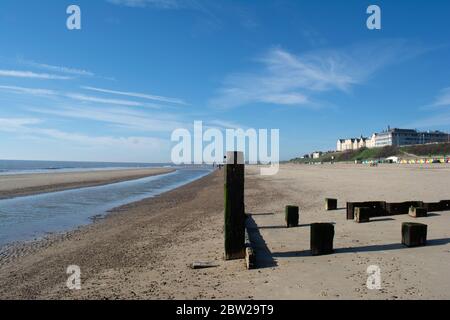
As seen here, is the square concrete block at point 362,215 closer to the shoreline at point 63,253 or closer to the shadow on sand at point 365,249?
the shadow on sand at point 365,249

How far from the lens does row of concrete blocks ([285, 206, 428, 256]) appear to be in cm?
845

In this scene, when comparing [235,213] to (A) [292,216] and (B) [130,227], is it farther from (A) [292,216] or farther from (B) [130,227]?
(B) [130,227]

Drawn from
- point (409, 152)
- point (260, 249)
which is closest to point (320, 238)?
point (260, 249)

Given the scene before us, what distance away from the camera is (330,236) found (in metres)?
8.54

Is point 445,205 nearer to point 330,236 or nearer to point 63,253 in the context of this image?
point 330,236

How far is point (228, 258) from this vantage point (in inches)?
337

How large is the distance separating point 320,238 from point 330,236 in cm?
27

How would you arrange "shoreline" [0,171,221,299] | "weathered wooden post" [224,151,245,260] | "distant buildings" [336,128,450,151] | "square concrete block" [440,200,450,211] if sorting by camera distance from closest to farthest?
"shoreline" [0,171,221,299] → "weathered wooden post" [224,151,245,260] → "square concrete block" [440,200,450,211] → "distant buildings" [336,128,450,151]

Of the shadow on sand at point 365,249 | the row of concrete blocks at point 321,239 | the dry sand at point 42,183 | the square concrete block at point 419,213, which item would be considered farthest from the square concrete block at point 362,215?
the dry sand at point 42,183

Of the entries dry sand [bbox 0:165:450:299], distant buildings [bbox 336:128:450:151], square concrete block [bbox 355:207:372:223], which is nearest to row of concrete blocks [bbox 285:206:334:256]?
dry sand [bbox 0:165:450:299]

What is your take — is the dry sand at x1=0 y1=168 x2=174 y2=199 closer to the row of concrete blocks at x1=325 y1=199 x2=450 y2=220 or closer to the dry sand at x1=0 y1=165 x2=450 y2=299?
the dry sand at x1=0 y1=165 x2=450 y2=299

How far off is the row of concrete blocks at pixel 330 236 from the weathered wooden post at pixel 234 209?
1.71m
